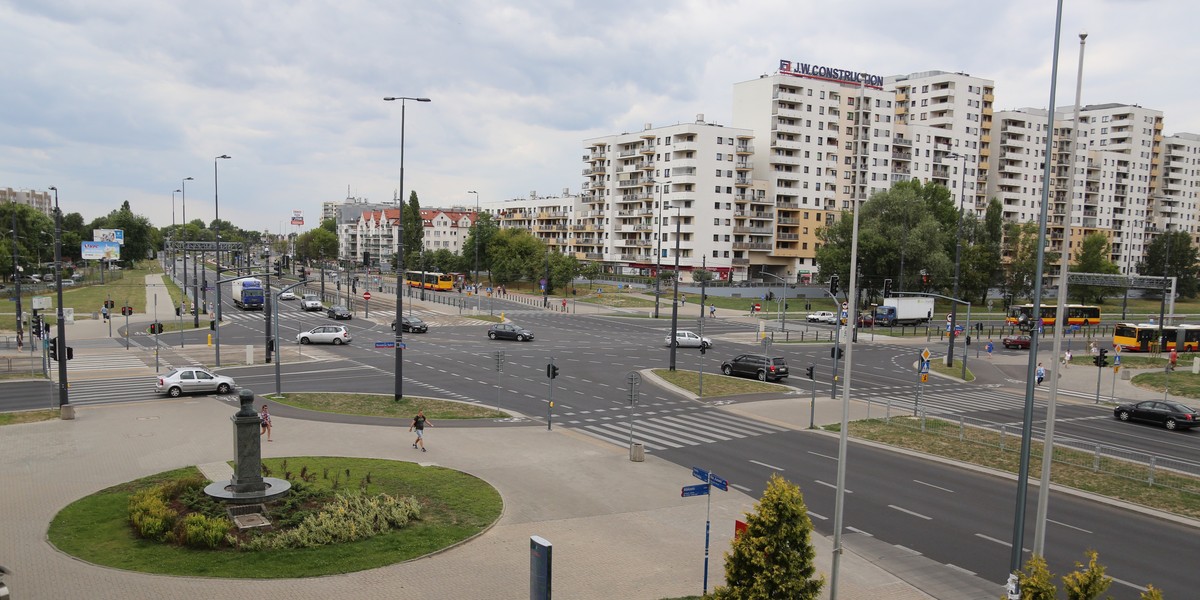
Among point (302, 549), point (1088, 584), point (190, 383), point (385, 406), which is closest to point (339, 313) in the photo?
point (190, 383)

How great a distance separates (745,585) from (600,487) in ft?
31.1

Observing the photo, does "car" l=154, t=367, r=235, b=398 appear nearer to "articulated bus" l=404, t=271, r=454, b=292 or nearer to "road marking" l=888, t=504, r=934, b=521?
"road marking" l=888, t=504, r=934, b=521

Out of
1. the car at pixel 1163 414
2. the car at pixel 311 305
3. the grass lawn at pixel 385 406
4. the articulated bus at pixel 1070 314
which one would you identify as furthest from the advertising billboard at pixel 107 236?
the car at pixel 1163 414

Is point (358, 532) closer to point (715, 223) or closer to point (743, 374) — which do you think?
point (743, 374)

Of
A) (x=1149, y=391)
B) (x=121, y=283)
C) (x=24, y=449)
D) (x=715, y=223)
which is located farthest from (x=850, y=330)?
(x=121, y=283)

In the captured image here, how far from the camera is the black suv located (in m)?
39.1

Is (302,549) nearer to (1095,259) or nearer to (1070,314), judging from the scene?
(1070,314)

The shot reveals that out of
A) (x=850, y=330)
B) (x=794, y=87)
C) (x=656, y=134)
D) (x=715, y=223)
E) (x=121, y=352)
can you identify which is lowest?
(x=121, y=352)

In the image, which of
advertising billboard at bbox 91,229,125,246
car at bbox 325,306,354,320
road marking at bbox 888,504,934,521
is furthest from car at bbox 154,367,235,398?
advertising billboard at bbox 91,229,125,246

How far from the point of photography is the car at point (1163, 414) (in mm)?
30441

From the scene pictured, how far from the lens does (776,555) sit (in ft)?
31.9

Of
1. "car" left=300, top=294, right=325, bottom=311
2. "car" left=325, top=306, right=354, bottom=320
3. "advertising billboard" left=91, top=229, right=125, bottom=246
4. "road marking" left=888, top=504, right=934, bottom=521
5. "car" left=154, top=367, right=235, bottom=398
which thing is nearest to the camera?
"road marking" left=888, top=504, right=934, bottom=521

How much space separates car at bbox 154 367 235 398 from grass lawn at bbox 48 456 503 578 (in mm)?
14226

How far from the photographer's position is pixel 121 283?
104 m
